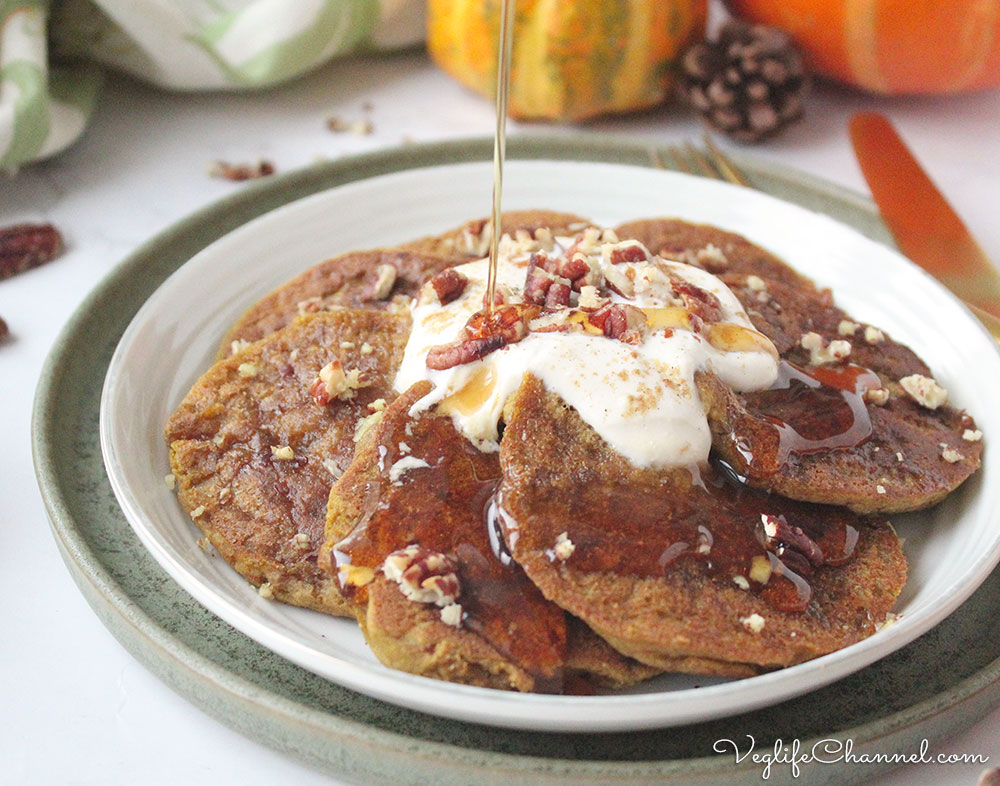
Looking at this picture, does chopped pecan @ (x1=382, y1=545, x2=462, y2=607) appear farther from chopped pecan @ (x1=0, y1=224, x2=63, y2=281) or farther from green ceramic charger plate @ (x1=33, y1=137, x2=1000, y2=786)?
chopped pecan @ (x1=0, y1=224, x2=63, y2=281)

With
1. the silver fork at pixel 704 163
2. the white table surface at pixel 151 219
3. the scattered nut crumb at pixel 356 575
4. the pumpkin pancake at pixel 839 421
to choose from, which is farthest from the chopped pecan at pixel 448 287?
the silver fork at pixel 704 163

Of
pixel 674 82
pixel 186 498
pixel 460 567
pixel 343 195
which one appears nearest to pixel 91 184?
pixel 343 195

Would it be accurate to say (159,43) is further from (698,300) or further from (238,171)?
(698,300)

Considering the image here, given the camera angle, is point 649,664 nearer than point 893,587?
Yes

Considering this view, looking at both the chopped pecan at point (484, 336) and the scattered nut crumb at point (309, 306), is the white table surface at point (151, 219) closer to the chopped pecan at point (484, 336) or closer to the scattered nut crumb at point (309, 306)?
the scattered nut crumb at point (309, 306)

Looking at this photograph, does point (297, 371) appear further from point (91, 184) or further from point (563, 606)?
point (91, 184)
